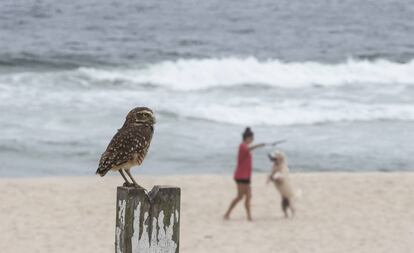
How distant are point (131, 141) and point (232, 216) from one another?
10434 mm

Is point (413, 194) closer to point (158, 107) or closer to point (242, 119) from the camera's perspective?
point (242, 119)

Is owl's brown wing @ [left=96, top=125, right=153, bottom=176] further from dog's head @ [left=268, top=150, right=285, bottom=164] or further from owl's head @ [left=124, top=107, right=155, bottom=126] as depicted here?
dog's head @ [left=268, top=150, right=285, bottom=164]

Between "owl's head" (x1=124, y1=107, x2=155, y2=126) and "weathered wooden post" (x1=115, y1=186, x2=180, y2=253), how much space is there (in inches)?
27.7

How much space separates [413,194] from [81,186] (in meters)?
5.30

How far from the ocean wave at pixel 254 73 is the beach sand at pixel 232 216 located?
620 inches

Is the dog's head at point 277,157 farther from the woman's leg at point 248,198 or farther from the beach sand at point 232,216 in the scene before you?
the beach sand at point 232,216

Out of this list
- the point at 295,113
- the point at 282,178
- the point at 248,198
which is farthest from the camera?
Answer: the point at 295,113

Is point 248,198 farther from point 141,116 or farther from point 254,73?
point 254,73

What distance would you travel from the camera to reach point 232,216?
52.1 feet

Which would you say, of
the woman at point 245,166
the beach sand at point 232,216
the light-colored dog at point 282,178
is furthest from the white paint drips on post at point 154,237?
the light-colored dog at point 282,178

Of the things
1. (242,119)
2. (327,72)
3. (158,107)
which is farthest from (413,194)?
(327,72)

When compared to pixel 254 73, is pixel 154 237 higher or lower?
lower

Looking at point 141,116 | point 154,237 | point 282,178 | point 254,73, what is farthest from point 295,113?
point 154,237

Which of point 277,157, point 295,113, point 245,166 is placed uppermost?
point 295,113
